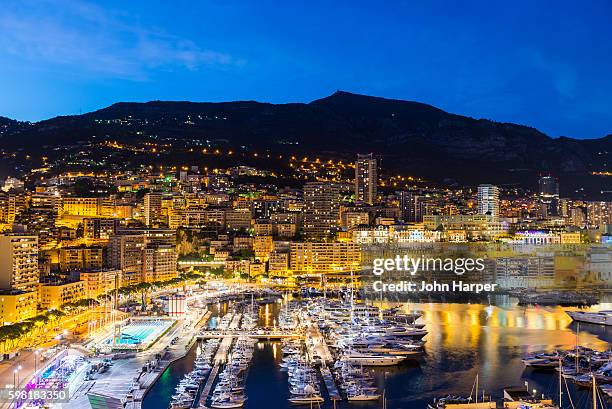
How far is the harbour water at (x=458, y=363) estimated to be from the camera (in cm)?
992

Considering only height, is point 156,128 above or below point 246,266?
above

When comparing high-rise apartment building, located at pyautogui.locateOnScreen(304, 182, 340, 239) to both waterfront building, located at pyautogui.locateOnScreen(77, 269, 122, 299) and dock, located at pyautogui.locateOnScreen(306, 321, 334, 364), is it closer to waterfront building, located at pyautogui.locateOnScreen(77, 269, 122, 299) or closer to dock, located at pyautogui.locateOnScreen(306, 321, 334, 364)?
waterfront building, located at pyautogui.locateOnScreen(77, 269, 122, 299)

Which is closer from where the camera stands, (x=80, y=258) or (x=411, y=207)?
(x=80, y=258)

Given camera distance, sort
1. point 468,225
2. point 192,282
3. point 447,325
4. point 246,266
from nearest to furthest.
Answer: point 447,325, point 192,282, point 246,266, point 468,225

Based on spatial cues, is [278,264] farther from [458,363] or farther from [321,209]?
[458,363]

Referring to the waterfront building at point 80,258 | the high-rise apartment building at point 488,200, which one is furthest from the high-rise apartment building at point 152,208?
the high-rise apartment building at point 488,200

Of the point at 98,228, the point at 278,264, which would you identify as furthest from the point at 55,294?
the point at 278,264

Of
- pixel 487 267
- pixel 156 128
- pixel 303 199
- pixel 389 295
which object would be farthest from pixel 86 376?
pixel 156 128

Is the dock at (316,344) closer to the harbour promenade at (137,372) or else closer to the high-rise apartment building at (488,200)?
the harbour promenade at (137,372)

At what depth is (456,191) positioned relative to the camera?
39562 millimetres

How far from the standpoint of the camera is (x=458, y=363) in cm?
1177

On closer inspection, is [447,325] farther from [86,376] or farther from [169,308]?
[86,376]

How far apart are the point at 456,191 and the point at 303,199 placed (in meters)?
11.6

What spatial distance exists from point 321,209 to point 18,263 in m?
16.4
